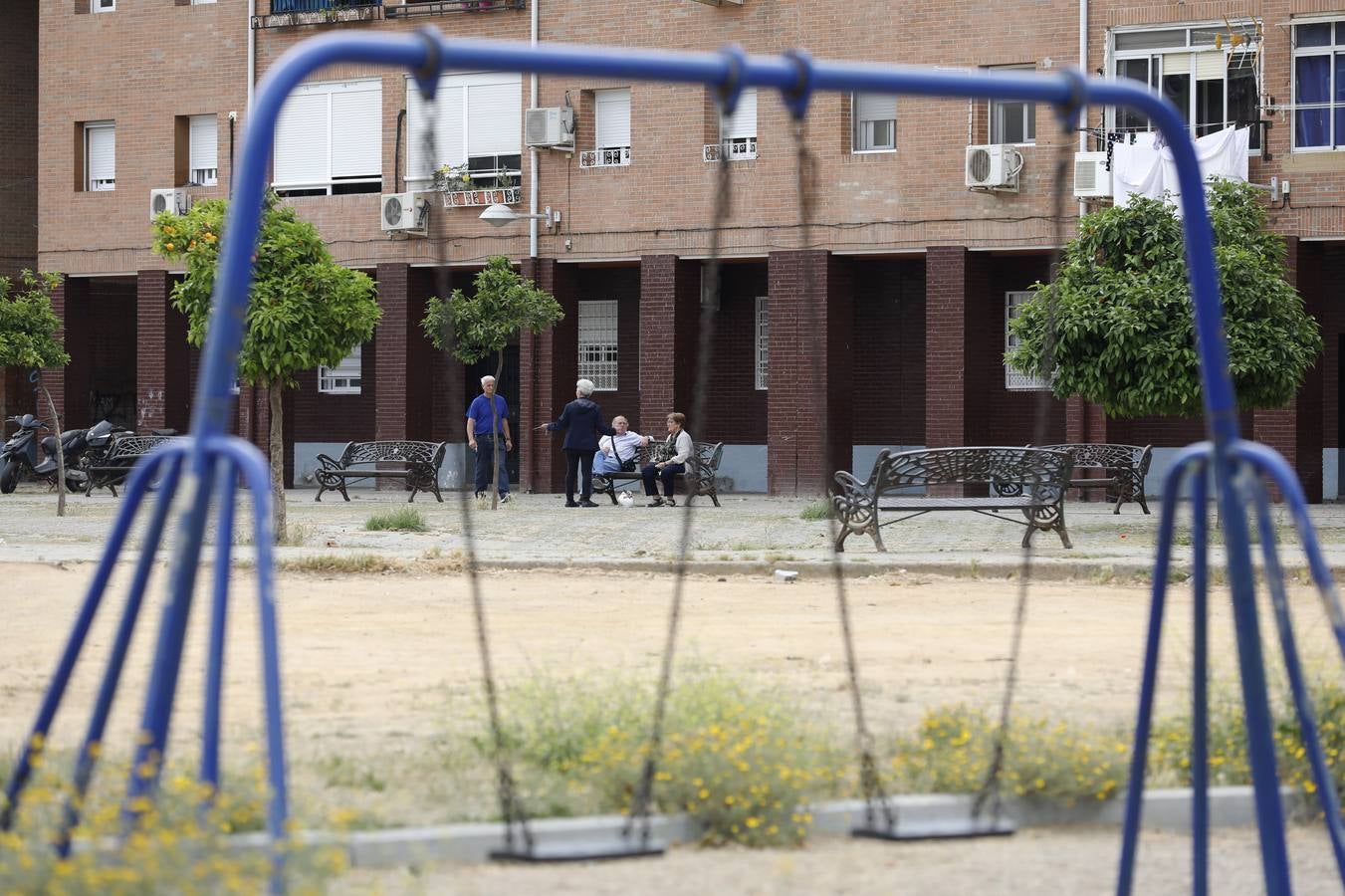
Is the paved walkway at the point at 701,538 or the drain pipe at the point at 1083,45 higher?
the drain pipe at the point at 1083,45

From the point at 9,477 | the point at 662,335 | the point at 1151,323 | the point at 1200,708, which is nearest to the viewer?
the point at 1200,708

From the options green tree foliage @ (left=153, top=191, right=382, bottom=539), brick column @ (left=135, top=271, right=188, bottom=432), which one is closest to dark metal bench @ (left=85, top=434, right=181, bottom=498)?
brick column @ (left=135, top=271, right=188, bottom=432)

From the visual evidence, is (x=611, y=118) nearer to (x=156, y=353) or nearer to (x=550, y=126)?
Answer: (x=550, y=126)

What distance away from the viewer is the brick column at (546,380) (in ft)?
96.8

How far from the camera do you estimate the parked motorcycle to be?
28188 millimetres

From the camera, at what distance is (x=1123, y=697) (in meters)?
8.38

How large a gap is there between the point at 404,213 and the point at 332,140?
7.65ft

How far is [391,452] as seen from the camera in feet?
95.7

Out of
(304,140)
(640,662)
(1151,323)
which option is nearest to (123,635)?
(640,662)

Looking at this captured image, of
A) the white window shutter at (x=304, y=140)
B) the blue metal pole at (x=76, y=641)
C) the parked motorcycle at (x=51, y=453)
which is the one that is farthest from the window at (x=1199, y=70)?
the blue metal pole at (x=76, y=641)

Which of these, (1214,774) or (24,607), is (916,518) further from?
(1214,774)

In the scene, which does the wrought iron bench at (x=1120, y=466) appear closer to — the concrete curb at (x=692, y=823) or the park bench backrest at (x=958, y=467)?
the park bench backrest at (x=958, y=467)

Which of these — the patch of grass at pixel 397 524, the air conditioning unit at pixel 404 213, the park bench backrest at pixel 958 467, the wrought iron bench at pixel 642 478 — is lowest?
the patch of grass at pixel 397 524

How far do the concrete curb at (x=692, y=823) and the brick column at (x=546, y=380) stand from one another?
77.1 feet
